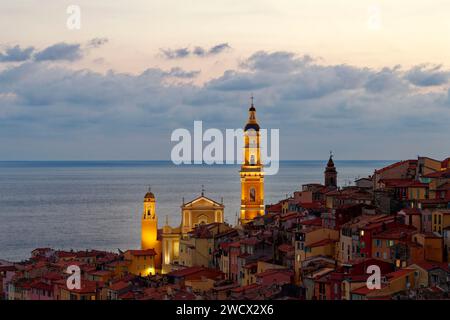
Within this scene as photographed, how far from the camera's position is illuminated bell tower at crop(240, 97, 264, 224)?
5634 cm

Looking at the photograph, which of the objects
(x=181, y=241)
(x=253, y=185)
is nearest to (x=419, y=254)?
(x=181, y=241)

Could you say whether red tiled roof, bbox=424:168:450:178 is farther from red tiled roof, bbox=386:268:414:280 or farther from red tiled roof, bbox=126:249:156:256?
red tiled roof, bbox=126:249:156:256

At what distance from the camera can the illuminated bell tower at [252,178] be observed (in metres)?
56.3

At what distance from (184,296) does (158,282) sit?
7074 millimetres

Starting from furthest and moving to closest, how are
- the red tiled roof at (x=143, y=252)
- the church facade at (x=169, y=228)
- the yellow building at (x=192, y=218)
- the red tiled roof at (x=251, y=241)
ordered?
the yellow building at (x=192, y=218), the church facade at (x=169, y=228), the red tiled roof at (x=143, y=252), the red tiled roof at (x=251, y=241)

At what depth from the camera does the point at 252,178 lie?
56625mm

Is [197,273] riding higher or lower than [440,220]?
lower

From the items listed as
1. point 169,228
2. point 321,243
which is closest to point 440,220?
point 321,243

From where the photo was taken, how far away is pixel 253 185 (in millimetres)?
56531

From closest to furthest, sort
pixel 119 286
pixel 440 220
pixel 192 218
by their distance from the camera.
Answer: pixel 440 220
pixel 119 286
pixel 192 218

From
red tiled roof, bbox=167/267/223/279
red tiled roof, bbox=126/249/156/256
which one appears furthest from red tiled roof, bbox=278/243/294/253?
red tiled roof, bbox=126/249/156/256

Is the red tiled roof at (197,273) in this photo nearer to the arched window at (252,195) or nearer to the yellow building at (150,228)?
the yellow building at (150,228)

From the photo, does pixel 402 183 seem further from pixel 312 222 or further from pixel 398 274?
pixel 398 274

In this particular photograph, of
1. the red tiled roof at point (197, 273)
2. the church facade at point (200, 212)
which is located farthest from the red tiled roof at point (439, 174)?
the church facade at point (200, 212)
